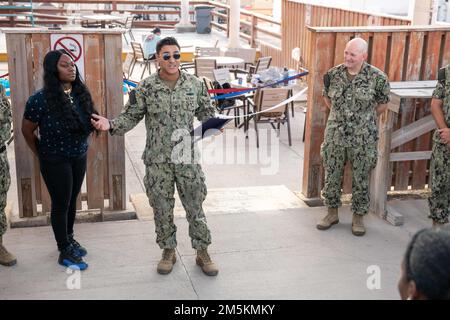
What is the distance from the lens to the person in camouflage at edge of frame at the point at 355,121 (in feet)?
16.6

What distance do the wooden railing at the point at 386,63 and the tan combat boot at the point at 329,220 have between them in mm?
647

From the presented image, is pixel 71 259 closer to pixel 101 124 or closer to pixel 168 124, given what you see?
pixel 101 124

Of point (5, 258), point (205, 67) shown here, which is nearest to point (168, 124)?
point (5, 258)

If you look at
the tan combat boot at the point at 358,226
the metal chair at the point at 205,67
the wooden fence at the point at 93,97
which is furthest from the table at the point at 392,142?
the metal chair at the point at 205,67

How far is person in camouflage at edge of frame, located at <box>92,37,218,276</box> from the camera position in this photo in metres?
4.25

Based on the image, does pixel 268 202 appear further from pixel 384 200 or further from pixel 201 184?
pixel 201 184

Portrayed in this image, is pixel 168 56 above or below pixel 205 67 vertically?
above

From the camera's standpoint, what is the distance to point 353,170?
17.3 ft

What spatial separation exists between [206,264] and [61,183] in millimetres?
1179

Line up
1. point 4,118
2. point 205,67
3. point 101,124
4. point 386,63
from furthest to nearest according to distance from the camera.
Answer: point 205,67 < point 386,63 < point 4,118 < point 101,124

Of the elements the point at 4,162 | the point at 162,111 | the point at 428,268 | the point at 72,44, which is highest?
the point at 72,44

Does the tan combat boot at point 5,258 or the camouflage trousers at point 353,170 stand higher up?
the camouflage trousers at point 353,170

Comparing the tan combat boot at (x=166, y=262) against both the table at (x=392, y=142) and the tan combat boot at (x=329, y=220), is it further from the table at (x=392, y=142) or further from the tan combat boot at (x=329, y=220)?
the table at (x=392, y=142)
